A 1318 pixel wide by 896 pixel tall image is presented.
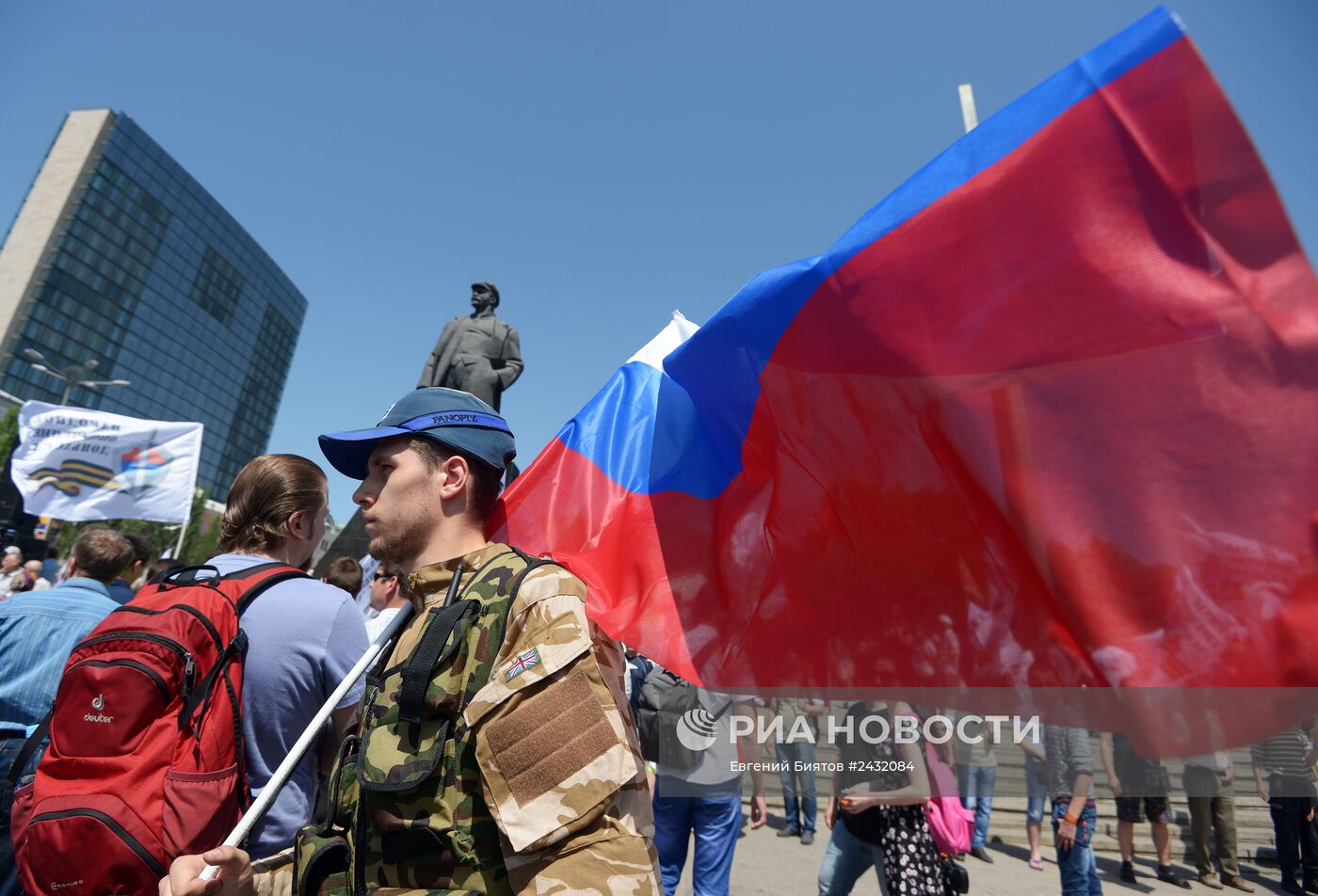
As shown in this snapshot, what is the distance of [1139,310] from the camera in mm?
1635

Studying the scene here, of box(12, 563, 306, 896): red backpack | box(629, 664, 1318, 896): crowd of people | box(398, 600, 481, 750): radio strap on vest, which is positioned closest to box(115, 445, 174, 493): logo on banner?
box(629, 664, 1318, 896): crowd of people

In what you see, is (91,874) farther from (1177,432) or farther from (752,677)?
(1177,432)

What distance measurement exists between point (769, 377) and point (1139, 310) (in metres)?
1.01

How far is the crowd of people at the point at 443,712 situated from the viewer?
1304 millimetres

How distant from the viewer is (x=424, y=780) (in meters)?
1.39

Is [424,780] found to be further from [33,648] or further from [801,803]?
[801,803]

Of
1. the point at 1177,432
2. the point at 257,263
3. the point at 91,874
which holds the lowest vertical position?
the point at 91,874

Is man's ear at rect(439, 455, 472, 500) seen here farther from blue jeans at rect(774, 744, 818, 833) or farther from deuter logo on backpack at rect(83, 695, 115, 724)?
blue jeans at rect(774, 744, 818, 833)

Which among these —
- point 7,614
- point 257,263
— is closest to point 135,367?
point 257,263

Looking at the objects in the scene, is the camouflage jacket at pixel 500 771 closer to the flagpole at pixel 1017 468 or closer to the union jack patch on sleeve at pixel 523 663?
the union jack patch on sleeve at pixel 523 663

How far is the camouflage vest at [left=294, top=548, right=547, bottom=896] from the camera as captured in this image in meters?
1.39

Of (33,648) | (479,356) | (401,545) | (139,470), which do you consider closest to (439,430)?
(401,545)

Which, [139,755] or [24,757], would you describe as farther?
[24,757]

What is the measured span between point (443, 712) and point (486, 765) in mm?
220
